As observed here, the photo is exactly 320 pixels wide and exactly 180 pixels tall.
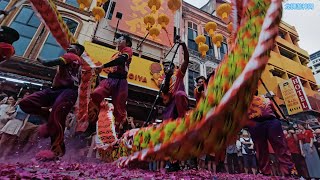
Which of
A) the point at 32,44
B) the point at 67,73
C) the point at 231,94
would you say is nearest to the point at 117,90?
the point at 67,73

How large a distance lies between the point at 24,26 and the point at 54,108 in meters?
10.4

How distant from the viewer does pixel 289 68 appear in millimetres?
21938

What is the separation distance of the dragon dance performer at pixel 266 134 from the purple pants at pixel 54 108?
332cm

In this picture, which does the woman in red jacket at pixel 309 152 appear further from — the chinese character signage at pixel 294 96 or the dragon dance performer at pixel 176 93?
the chinese character signage at pixel 294 96

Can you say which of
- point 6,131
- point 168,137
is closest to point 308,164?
point 168,137

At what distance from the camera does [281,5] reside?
1.43 m

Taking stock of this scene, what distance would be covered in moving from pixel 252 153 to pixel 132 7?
1099 centimetres

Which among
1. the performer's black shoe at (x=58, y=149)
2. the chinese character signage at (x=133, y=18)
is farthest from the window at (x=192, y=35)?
the performer's black shoe at (x=58, y=149)

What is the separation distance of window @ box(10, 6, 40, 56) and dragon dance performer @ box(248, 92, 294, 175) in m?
10.5

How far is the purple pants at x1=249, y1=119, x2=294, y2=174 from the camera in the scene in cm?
381

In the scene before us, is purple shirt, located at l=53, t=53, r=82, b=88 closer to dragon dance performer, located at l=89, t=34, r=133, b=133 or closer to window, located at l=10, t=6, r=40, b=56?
dragon dance performer, located at l=89, t=34, r=133, b=133

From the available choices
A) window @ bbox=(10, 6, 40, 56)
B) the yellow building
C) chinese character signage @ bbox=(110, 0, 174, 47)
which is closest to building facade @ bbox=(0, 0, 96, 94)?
window @ bbox=(10, 6, 40, 56)

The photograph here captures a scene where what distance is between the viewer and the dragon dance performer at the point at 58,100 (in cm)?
318

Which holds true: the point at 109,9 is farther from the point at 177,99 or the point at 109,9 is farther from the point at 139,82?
the point at 177,99
